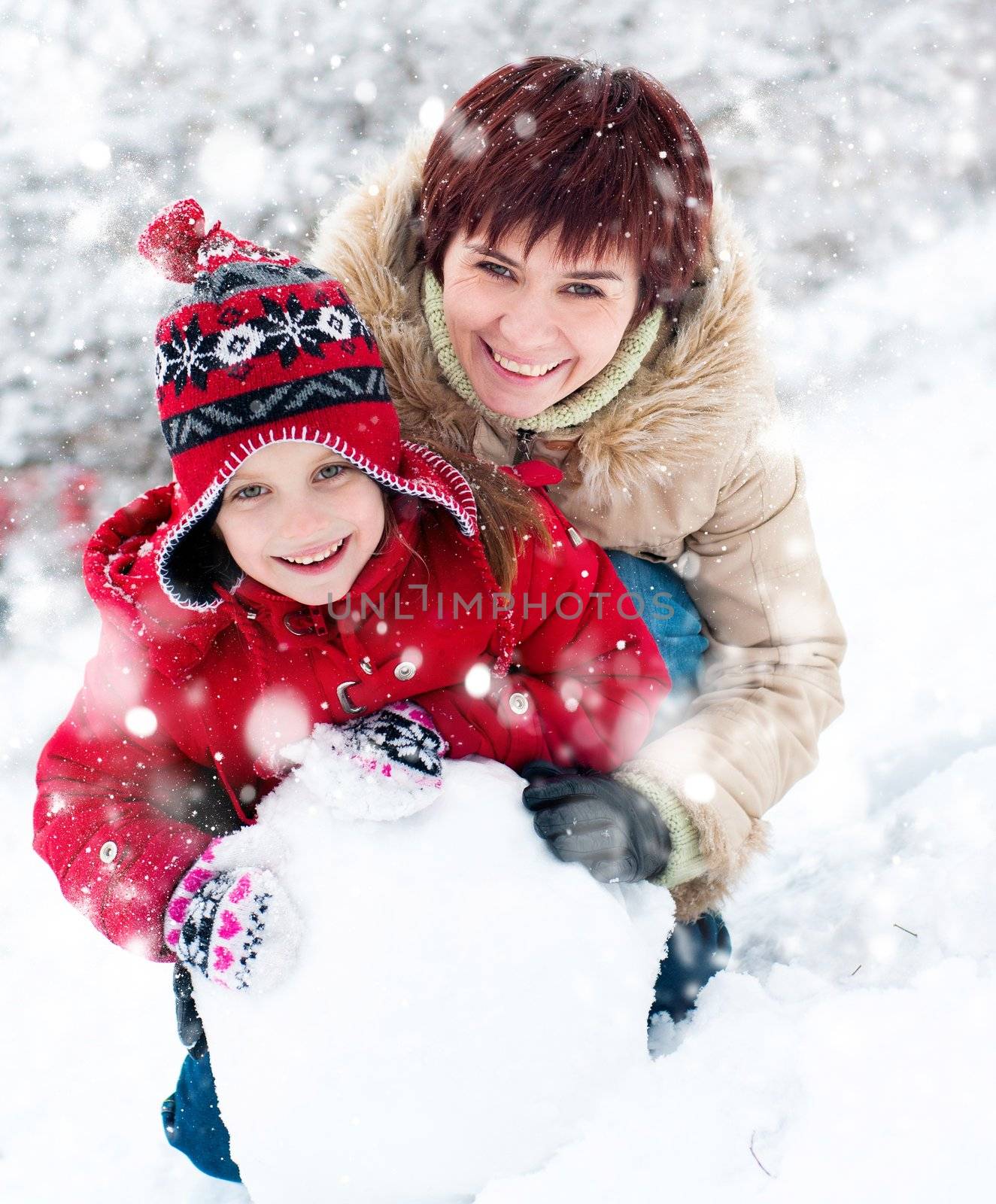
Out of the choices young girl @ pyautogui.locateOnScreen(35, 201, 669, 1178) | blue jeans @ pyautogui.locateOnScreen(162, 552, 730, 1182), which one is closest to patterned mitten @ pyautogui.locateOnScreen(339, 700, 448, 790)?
young girl @ pyautogui.locateOnScreen(35, 201, 669, 1178)

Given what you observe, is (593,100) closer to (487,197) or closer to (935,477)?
(487,197)

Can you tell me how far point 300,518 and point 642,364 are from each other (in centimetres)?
92

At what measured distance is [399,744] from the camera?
1421mm

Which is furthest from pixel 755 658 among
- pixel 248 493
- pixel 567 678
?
pixel 248 493

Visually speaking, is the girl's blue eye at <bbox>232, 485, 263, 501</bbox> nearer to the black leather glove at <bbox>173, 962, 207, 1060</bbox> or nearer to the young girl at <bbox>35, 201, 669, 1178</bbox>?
the young girl at <bbox>35, 201, 669, 1178</bbox>

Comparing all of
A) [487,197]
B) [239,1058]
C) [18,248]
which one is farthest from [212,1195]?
[18,248]

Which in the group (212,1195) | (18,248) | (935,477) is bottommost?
(212,1195)

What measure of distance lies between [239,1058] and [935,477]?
3.48 meters

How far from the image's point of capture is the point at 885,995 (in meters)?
1.49

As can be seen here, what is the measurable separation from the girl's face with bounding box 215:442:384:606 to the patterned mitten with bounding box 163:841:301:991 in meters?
0.44

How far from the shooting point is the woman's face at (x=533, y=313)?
1700mm

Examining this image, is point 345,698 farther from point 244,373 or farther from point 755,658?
point 755,658

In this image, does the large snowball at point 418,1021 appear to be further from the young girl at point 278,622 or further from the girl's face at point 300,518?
the girl's face at point 300,518

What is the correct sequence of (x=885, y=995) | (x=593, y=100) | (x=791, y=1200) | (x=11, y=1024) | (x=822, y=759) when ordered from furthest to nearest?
(x=822, y=759)
(x=11, y=1024)
(x=593, y=100)
(x=885, y=995)
(x=791, y=1200)
